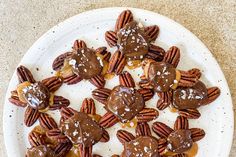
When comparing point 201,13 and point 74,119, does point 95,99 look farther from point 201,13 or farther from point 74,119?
point 201,13

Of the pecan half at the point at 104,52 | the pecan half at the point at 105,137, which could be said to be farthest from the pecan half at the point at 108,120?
the pecan half at the point at 104,52

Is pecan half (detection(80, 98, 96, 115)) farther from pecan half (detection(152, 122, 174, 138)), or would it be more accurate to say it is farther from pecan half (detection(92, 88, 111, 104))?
pecan half (detection(152, 122, 174, 138))

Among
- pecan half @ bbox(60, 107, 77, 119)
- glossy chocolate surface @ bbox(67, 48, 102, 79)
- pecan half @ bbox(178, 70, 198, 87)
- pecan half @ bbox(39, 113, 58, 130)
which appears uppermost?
glossy chocolate surface @ bbox(67, 48, 102, 79)

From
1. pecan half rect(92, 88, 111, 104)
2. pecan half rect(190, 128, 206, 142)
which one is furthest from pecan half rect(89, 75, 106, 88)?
pecan half rect(190, 128, 206, 142)

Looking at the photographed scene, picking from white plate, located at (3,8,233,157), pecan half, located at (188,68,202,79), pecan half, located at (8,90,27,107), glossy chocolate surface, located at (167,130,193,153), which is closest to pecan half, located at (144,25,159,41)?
white plate, located at (3,8,233,157)

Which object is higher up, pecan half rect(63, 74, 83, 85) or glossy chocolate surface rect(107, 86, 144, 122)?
pecan half rect(63, 74, 83, 85)

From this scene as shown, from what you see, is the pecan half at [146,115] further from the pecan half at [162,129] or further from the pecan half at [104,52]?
the pecan half at [104,52]
